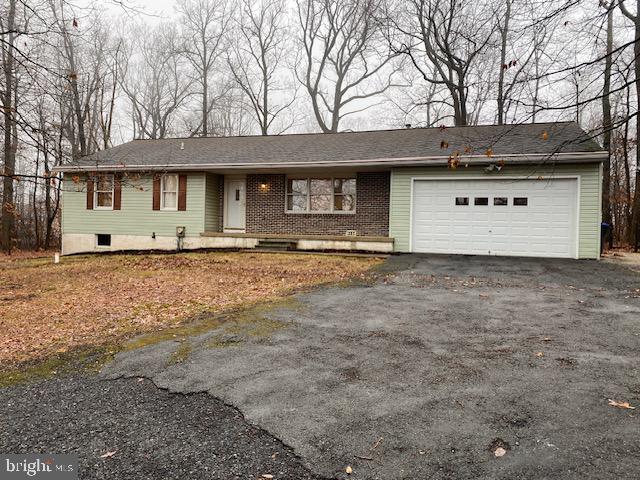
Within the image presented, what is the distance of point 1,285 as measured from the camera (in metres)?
8.53

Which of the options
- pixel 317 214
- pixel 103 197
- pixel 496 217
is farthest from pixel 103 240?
pixel 496 217

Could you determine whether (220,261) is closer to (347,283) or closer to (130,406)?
(347,283)

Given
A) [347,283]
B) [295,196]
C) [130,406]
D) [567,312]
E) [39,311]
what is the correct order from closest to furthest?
[130,406], [567,312], [39,311], [347,283], [295,196]

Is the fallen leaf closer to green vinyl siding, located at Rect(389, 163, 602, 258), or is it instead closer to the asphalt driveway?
the asphalt driveway

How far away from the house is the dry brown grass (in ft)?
7.18

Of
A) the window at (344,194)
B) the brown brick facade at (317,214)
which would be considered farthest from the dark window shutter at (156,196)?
the window at (344,194)

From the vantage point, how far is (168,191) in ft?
51.2

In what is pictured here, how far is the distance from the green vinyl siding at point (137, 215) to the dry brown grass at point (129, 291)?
2.23 metres

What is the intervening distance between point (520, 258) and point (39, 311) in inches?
445

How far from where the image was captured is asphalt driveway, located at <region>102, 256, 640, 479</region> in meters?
2.31

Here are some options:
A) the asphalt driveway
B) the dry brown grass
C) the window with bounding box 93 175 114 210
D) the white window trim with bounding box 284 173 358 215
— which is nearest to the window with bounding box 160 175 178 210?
the window with bounding box 93 175 114 210

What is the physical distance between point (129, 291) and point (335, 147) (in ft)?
32.1

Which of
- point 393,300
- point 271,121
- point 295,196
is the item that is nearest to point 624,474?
point 393,300

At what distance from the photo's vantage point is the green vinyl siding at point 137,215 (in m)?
15.2
